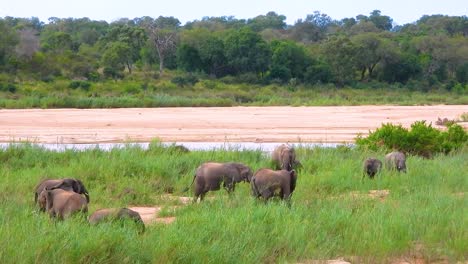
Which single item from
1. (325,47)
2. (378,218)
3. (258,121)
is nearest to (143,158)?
(378,218)

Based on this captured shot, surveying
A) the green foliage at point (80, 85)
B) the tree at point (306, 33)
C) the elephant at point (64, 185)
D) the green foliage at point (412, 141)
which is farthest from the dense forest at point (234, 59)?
the elephant at point (64, 185)

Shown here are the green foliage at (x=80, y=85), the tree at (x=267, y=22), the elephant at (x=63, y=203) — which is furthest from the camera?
the tree at (x=267, y=22)

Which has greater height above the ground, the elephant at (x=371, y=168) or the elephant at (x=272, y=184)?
the elephant at (x=272, y=184)

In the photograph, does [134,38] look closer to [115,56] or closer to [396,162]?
[115,56]

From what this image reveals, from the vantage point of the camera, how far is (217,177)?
32.9 ft

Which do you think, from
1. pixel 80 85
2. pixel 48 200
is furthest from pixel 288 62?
pixel 48 200

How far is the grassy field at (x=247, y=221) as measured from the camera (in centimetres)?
659

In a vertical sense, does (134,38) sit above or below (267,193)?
above

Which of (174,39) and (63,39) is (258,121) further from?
(63,39)

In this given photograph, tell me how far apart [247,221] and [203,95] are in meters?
37.6

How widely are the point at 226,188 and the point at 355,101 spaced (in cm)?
3568

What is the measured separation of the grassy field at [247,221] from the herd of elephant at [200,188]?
18cm

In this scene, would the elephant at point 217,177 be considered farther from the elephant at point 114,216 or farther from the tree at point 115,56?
the tree at point 115,56

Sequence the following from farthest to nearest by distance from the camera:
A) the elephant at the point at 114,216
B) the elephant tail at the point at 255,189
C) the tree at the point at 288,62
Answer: the tree at the point at 288,62 → the elephant tail at the point at 255,189 → the elephant at the point at 114,216
